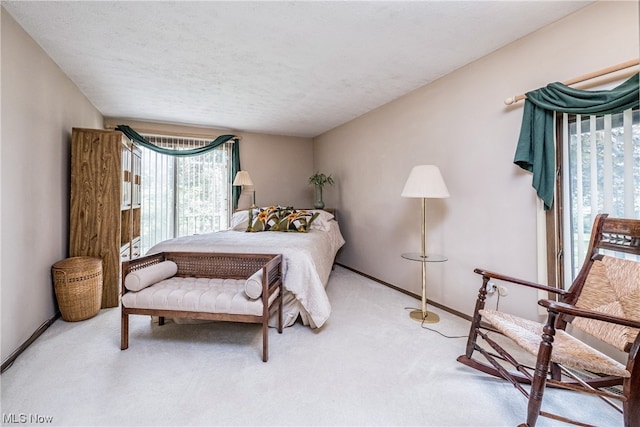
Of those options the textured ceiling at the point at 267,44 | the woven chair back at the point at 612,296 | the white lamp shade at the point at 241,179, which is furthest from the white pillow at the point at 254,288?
the white lamp shade at the point at 241,179

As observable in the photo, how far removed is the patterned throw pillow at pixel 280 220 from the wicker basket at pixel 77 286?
160cm

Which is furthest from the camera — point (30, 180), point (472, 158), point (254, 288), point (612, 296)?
point (472, 158)

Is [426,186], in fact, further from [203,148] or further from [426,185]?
[203,148]

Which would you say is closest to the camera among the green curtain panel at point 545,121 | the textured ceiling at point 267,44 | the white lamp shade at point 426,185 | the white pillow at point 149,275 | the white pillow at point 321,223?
the green curtain panel at point 545,121

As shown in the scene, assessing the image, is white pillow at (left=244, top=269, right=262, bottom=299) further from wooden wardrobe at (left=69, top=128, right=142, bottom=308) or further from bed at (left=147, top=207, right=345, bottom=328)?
wooden wardrobe at (left=69, top=128, right=142, bottom=308)

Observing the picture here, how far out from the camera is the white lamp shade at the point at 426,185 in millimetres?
2375

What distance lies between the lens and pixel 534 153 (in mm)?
1931

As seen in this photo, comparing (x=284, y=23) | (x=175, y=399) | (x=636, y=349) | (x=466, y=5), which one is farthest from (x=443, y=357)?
(x=284, y=23)

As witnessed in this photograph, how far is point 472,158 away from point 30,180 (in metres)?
3.57

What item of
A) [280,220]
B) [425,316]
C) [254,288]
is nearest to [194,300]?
[254,288]

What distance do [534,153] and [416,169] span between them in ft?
2.73

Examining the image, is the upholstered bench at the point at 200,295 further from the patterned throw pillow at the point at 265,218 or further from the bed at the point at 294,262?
the patterned throw pillow at the point at 265,218

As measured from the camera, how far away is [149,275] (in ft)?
6.88

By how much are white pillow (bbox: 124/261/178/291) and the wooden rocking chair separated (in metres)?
2.27
